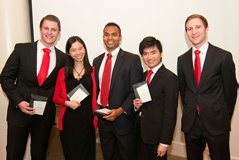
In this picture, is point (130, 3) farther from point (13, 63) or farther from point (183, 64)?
point (13, 63)

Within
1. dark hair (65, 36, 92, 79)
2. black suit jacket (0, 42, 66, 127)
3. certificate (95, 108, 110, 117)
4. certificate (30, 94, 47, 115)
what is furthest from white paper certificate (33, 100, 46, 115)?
certificate (95, 108, 110, 117)

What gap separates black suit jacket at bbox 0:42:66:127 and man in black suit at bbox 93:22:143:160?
55cm

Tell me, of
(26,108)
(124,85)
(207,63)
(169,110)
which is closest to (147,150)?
(169,110)

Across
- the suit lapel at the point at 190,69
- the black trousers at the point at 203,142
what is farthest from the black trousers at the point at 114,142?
the suit lapel at the point at 190,69

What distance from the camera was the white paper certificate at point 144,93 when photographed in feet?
7.95

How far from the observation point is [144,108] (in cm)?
251

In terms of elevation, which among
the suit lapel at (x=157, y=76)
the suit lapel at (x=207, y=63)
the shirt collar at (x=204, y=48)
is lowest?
the suit lapel at (x=157, y=76)

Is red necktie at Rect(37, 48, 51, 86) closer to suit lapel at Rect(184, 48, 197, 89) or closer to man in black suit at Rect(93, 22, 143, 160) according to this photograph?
man in black suit at Rect(93, 22, 143, 160)

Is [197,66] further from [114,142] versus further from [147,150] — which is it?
[114,142]

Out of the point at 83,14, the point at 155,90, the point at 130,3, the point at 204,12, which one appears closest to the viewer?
the point at 155,90

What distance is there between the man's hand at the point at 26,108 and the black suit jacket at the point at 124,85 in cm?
78

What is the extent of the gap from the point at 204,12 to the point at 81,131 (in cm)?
183

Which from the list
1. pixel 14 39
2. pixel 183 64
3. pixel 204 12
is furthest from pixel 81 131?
pixel 204 12

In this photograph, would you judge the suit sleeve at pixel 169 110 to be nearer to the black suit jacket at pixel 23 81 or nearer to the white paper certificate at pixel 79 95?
the white paper certificate at pixel 79 95
